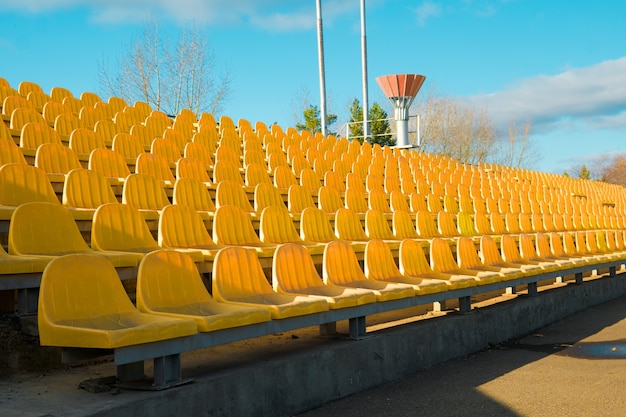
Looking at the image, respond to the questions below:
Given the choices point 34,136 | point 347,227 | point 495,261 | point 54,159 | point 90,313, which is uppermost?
point 34,136

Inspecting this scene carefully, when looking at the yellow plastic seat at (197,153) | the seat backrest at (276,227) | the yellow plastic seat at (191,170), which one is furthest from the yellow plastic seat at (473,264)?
the yellow plastic seat at (197,153)

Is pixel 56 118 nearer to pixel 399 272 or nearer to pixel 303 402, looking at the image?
pixel 399 272

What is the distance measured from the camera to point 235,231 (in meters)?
5.40

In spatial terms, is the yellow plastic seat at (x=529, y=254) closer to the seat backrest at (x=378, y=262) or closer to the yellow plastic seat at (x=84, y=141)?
the seat backrest at (x=378, y=262)

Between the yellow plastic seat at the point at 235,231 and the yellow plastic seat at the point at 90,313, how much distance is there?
1.86 m

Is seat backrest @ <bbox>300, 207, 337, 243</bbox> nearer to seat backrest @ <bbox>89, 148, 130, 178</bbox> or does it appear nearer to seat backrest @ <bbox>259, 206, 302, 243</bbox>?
seat backrest @ <bbox>259, 206, 302, 243</bbox>

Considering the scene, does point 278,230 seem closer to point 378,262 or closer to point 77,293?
point 378,262

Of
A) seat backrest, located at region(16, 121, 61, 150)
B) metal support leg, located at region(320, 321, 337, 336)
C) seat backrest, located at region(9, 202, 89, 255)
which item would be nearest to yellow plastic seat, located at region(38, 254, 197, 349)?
seat backrest, located at region(9, 202, 89, 255)

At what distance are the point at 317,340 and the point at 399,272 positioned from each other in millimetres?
1398

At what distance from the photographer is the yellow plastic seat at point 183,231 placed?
4.68 metres

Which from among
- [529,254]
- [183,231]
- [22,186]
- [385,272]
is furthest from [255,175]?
[22,186]

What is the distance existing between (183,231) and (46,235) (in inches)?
45.7

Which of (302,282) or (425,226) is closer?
(302,282)

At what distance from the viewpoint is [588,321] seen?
762 cm
